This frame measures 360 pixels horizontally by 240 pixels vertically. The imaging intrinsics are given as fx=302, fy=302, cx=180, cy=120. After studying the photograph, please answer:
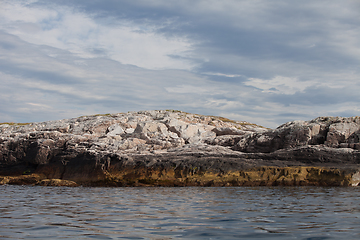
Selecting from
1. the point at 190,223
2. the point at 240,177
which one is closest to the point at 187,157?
the point at 240,177

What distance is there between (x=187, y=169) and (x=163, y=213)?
53.2 ft

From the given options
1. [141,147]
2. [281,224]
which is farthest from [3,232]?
[141,147]

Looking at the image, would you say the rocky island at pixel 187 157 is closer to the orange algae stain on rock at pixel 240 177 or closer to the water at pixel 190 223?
the orange algae stain on rock at pixel 240 177

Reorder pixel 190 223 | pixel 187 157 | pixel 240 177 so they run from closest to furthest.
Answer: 1. pixel 190 223
2. pixel 240 177
3. pixel 187 157

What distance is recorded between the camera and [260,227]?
7.53 m

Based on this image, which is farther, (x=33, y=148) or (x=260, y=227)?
(x=33, y=148)

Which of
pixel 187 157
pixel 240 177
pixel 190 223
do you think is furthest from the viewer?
pixel 187 157

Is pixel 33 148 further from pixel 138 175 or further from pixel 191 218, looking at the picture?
pixel 191 218

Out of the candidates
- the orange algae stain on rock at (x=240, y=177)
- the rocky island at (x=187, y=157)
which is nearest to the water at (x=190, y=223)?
the orange algae stain on rock at (x=240, y=177)

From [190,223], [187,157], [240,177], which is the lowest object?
[240,177]

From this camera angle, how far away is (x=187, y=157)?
91.7 ft

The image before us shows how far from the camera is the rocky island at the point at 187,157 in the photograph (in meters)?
24.5

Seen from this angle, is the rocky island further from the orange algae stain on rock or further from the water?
the water

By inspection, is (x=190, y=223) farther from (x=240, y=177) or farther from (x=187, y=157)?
(x=187, y=157)
